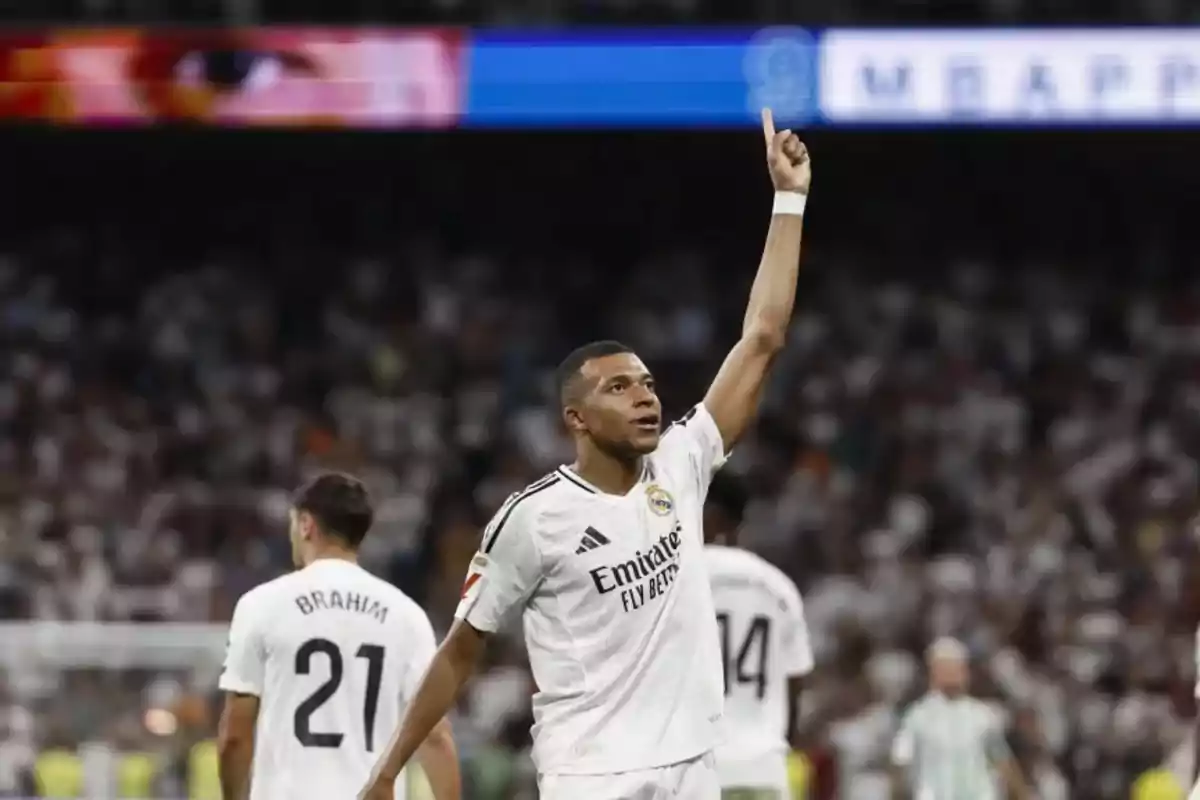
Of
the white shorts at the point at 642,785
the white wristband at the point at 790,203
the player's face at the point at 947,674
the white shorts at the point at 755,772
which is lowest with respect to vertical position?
the player's face at the point at 947,674

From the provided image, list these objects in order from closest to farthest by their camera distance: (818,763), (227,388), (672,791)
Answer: (672,791)
(818,763)
(227,388)

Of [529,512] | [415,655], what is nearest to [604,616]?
[529,512]

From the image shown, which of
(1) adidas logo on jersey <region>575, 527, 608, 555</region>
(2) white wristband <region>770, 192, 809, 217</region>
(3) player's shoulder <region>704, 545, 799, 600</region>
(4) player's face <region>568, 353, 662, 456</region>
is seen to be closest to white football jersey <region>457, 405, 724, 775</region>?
(1) adidas logo on jersey <region>575, 527, 608, 555</region>

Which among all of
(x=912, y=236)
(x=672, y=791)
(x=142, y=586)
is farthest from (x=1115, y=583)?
(x=672, y=791)

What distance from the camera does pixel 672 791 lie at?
4418mm

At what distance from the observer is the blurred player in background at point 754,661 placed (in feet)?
23.1


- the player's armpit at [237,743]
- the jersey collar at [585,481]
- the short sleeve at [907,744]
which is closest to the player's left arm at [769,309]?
the jersey collar at [585,481]

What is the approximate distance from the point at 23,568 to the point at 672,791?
35.0 ft

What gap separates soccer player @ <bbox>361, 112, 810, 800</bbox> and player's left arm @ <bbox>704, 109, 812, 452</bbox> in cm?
24

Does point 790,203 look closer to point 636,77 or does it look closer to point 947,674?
point 947,674

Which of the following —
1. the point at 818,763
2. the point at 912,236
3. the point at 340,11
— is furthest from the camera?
the point at 912,236

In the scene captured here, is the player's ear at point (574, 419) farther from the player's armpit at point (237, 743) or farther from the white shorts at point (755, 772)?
the white shorts at point (755, 772)

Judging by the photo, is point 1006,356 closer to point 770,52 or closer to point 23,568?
point 770,52

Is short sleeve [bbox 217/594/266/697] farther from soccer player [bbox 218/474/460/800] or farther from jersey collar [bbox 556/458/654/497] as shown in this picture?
jersey collar [bbox 556/458/654/497]
